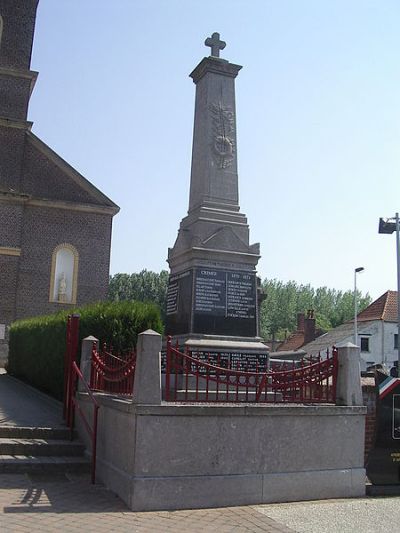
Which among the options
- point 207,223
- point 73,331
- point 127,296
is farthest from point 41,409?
point 127,296

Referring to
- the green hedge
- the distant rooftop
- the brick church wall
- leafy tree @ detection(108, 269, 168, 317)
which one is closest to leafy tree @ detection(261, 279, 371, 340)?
leafy tree @ detection(108, 269, 168, 317)

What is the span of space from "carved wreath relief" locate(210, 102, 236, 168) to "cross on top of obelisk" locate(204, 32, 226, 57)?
1.12 meters

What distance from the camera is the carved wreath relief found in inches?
424

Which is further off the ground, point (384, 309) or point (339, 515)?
point (384, 309)

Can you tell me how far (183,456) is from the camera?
6.78 m

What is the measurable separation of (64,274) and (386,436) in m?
22.9

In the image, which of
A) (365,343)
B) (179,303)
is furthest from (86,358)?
(365,343)

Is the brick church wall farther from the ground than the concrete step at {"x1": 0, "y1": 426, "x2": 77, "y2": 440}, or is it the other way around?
the brick church wall

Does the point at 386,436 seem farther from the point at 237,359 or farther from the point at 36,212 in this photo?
the point at 36,212

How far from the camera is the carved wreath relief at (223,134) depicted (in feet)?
35.4

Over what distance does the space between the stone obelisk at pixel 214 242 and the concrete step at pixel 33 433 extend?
2.35 meters

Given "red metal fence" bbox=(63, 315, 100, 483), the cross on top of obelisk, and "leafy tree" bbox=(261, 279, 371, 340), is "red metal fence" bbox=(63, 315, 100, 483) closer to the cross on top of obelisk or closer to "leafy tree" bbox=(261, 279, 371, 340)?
the cross on top of obelisk

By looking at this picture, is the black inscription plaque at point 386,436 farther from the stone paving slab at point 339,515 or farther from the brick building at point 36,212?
the brick building at point 36,212

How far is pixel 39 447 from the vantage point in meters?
8.54
